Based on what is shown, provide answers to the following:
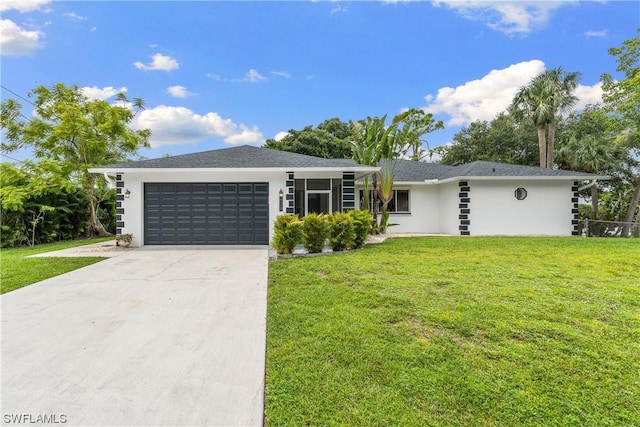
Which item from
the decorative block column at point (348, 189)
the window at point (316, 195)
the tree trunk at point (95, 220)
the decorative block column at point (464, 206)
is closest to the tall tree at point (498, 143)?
the decorative block column at point (464, 206)

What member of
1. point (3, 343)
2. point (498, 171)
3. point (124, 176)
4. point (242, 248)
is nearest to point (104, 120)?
point (124, 176)

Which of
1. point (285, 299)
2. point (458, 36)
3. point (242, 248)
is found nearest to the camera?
point (285, 299)

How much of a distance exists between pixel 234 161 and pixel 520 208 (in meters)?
12.0

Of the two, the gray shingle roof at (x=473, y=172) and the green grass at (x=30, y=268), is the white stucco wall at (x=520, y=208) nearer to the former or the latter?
the gray shingle roof at (x=473, y=172)

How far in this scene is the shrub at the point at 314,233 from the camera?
9.22 metres

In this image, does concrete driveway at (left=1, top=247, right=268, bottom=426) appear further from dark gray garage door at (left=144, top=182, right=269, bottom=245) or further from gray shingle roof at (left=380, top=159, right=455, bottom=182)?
gray shingle roof at (left=380, top=159, right=455, bottom=182)

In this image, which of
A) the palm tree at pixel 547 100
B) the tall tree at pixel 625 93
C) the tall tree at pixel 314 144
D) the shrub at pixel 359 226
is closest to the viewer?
the shrub at pixel 359 226

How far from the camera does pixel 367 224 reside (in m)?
10.3

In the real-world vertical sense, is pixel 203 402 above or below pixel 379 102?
below

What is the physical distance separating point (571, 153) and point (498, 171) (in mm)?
9204

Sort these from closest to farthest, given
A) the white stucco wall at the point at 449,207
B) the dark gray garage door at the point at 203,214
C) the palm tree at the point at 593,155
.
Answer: the dark gray garage door at the point at 203,214, the white stucco wall at the point at 449,207, the palm tree at the point at 593,155

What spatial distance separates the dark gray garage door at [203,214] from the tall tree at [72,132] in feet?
17.2

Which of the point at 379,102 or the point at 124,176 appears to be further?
the point at 379,102

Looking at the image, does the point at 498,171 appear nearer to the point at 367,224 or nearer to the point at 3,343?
the point at 367,224
